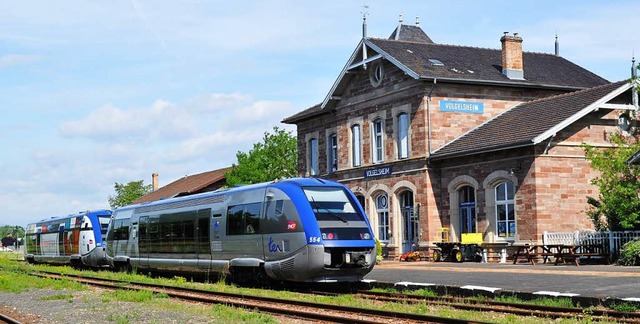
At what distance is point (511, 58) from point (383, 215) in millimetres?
8109

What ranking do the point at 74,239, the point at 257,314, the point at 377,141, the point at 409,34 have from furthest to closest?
the point at 409,34 → the point at 377,141 → the point at 74,239 → the point at 257,314

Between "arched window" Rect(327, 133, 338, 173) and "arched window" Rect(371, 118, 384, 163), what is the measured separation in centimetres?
346

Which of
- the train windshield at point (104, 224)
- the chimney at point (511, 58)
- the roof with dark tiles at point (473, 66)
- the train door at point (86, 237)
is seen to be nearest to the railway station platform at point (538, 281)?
the roof with dark tiles at point (473, 66)

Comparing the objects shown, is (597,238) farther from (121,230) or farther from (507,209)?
(121,230)

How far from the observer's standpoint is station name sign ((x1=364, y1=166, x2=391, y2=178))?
35500 mm

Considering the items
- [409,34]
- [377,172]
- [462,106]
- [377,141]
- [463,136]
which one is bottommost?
[377,172]

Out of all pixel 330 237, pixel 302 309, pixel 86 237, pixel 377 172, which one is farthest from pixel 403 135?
pixel 302 309

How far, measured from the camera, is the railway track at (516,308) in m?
12.5

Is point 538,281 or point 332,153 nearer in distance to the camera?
point 538,281

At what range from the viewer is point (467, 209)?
1262 inches

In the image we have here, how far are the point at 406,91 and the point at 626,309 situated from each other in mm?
21392

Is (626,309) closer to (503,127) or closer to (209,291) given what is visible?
(209,291)

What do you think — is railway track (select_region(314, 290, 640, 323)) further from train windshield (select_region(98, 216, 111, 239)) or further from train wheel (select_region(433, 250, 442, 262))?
train windshield (select_region(98, 216, 111, 239))

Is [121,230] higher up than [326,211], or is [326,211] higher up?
[326,211]
